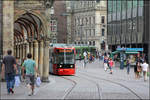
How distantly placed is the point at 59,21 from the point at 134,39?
50.9 metres

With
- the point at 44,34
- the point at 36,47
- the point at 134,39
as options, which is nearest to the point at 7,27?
the point at 44,34

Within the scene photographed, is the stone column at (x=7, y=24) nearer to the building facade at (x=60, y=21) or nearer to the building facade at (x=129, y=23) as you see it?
the building facade at (x=129, y=23)

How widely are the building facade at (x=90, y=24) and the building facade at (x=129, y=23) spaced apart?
114 feet

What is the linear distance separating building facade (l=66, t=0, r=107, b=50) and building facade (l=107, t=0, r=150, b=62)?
114 feet

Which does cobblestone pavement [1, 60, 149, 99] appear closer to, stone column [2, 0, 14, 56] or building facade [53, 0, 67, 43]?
stone column [2, 0, 14, 56]

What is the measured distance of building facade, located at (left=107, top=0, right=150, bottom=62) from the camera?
6359 cm

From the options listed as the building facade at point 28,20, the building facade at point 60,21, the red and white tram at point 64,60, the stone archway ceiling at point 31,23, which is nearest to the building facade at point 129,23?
the red and white tram at point 64,60

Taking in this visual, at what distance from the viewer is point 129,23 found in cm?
6806

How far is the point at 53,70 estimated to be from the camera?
36594mm

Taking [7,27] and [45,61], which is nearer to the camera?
[7,27]

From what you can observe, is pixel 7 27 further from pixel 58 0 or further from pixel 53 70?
pixel 58 0

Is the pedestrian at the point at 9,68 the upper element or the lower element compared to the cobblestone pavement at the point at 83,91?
upper

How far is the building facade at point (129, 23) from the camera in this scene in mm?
63594

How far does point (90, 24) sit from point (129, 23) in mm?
46714
